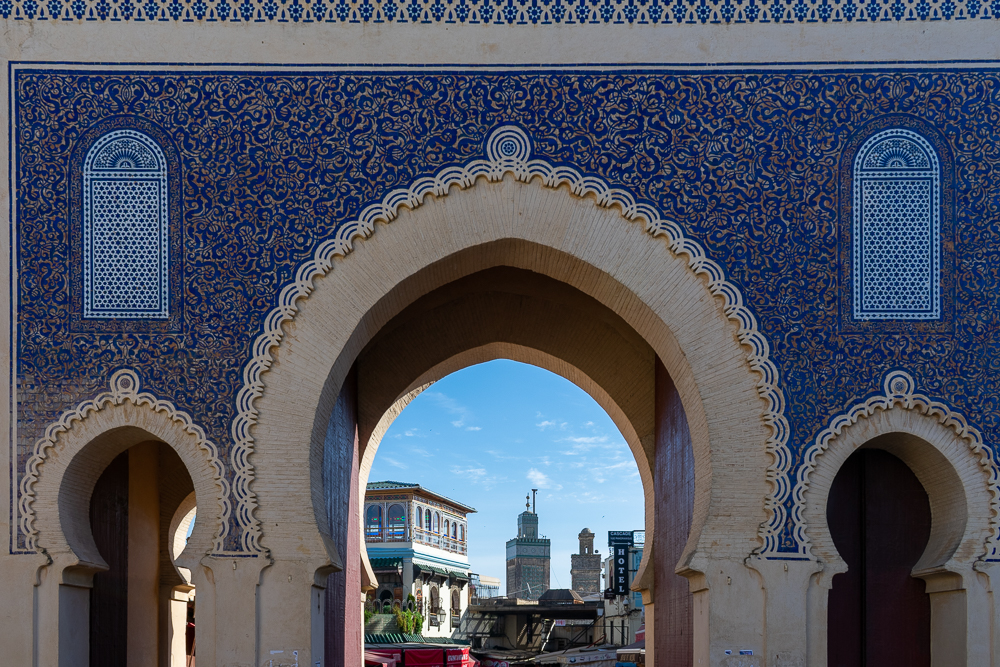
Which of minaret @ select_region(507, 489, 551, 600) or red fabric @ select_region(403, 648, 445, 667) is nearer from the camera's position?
red fabric @ select_region(403, 648, 445, 667)

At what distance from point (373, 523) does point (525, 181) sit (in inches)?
882

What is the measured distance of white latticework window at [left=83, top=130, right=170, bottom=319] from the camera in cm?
601

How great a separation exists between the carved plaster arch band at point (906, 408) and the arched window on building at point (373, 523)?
21.8 m

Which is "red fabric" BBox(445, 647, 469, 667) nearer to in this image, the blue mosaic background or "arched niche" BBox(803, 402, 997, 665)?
"arched niche" BBox(803, 402, 997, 665)

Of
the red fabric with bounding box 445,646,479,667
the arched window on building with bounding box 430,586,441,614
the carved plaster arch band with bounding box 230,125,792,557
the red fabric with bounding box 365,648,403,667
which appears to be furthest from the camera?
the arched window on building with bounding box 430,586,441,614

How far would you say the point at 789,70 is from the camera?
6.18 meters

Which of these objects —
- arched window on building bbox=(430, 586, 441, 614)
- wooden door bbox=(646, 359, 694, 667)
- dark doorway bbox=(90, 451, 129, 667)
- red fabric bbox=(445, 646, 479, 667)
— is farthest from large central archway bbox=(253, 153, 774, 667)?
arched window on building bbox=(430, 586, 441, 614)

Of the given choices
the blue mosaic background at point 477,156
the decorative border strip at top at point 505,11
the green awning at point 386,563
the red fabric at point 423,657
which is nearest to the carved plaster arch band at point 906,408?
the blue mosaic background at point 477,156

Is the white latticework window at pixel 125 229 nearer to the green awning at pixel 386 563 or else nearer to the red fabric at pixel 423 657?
the red fabric at pixel 423 657

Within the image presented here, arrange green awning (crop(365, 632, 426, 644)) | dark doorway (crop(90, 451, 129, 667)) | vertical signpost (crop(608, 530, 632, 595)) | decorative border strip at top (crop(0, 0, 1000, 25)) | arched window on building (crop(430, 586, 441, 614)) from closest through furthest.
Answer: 1. decorative border strip at top (crop(0, 0, 1000, 25))
2. dark doorway (crop(90, 451, 129, 667))
3. green awning (crop(365, 632, 426, 644))
4. vertical signpost (crop(608, 530, 632, 595))
5. arched window on building (crop(430, 586, 441, 614))

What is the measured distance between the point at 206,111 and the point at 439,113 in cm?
132

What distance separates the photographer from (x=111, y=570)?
680cm

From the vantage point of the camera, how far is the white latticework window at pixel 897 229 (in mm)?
6004

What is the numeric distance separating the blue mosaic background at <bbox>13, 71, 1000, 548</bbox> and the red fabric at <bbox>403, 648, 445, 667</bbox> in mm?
9187
